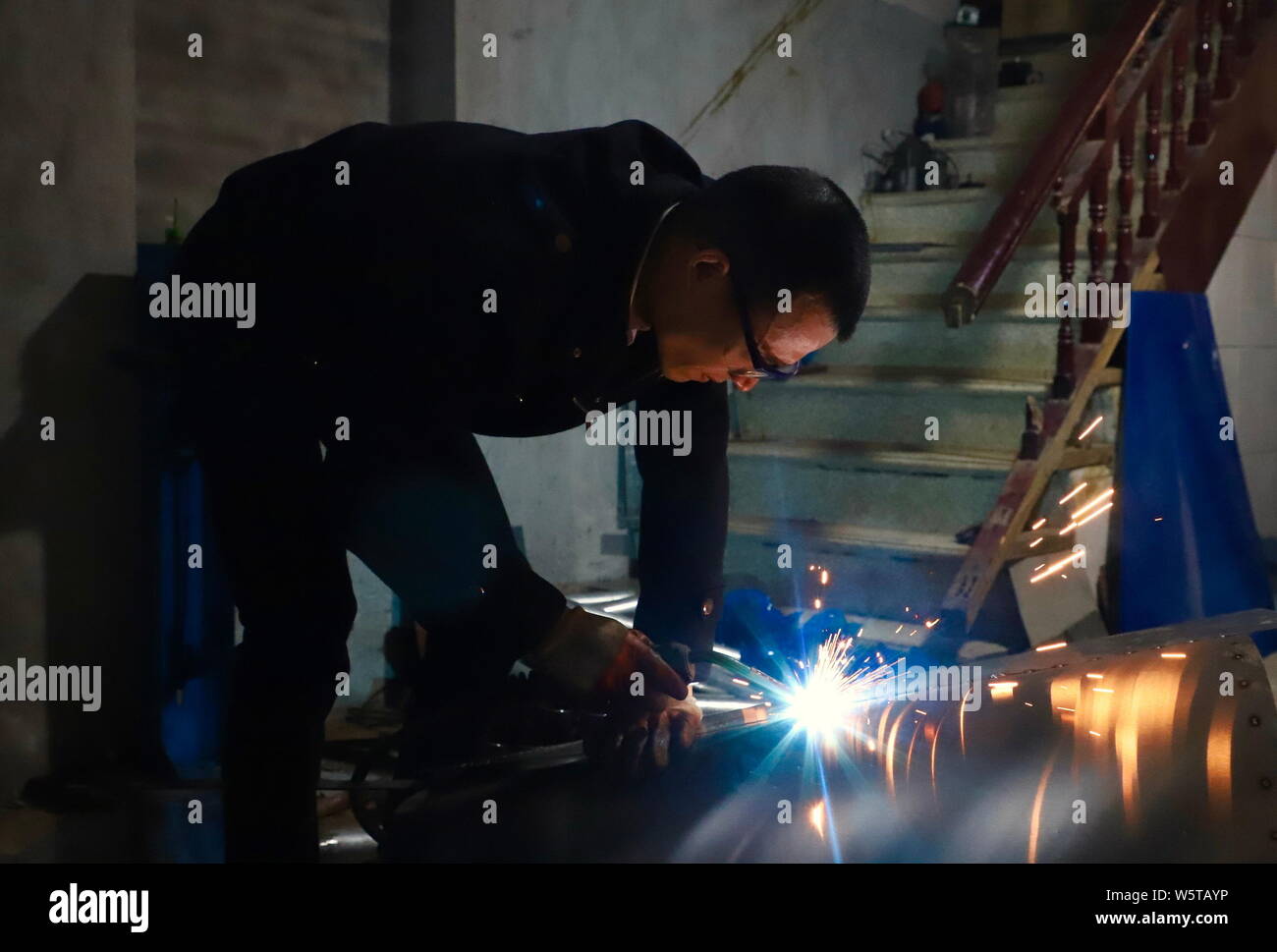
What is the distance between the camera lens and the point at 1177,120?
14.5 feet

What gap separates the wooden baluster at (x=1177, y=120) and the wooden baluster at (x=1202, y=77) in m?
0.07

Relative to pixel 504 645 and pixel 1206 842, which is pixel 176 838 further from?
pixel 1206 842

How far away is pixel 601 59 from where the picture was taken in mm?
4570

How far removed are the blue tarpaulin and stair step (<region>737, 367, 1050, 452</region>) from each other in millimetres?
421

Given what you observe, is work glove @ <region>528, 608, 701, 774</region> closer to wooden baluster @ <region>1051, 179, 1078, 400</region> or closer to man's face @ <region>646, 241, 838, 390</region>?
man's face @ <region>646, 241, 838, 390</region>

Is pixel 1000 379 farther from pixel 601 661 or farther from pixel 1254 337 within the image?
pixel 601 661

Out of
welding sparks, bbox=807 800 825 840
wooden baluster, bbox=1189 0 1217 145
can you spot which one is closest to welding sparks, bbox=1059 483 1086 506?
wooden baluster, bbox=1189 0 1217 145

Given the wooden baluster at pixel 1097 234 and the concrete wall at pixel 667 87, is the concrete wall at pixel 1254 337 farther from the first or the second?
the concrete wall at pixel 667 87

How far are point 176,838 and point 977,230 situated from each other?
12.9 feet

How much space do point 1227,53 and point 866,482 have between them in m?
2.05

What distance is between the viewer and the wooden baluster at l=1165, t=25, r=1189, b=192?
14.3 ft

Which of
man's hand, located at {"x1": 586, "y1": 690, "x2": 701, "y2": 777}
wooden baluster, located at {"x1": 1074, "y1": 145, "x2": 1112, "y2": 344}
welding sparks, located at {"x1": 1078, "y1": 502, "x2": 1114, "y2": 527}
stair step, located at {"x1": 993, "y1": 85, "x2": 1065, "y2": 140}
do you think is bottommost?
man's hand, located at {"x1": 586, "y1": 690, "x2": 701, "y2": 777}

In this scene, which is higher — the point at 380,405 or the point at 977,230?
the point at 977,230
